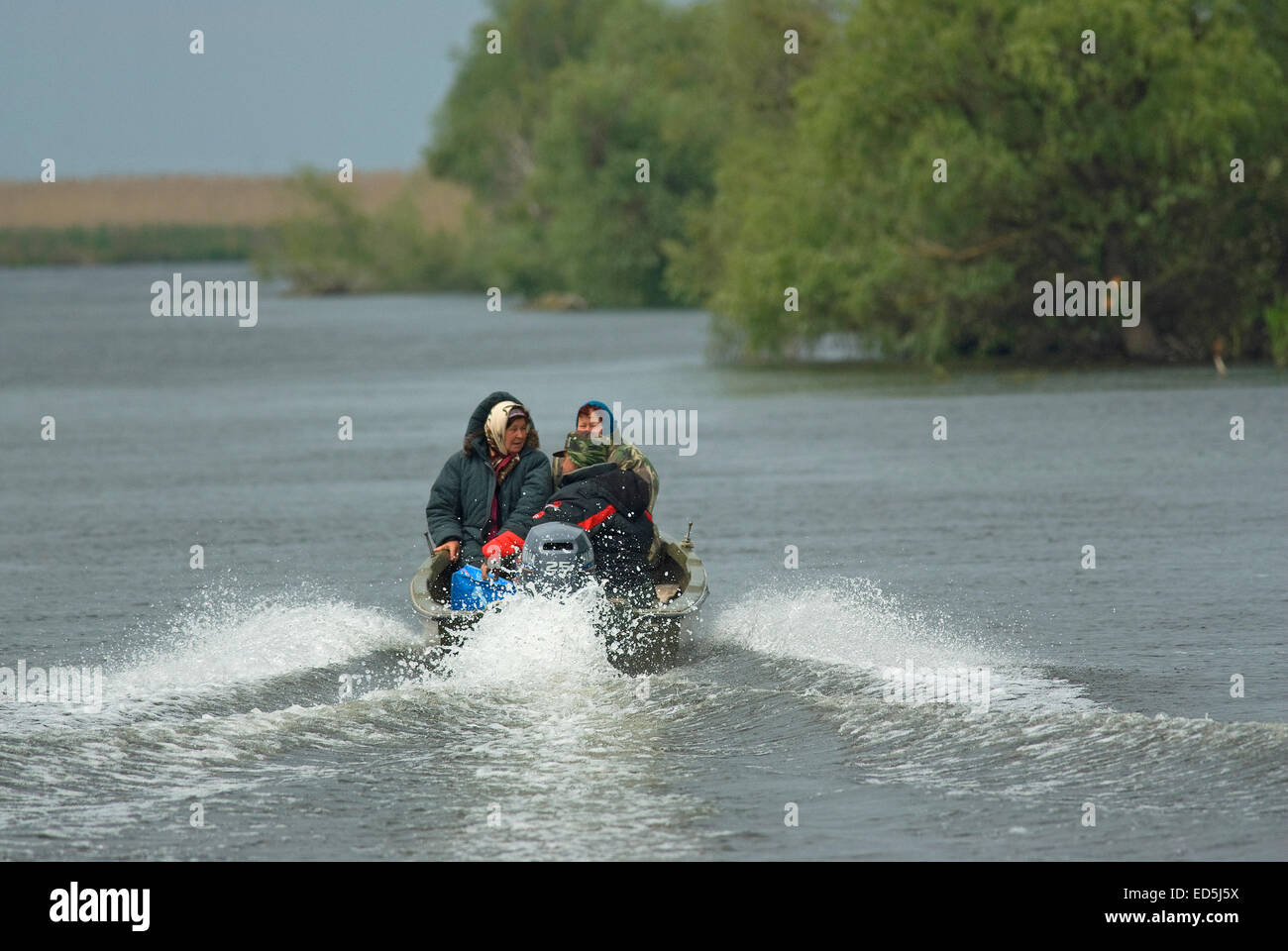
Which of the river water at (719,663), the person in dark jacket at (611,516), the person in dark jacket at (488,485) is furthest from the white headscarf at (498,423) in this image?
the river water at (719,663)

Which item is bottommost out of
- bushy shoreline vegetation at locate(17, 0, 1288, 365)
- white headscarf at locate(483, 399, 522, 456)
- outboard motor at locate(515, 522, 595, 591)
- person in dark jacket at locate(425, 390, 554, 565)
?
outboard motor at locate(515, 522, 595, 591)

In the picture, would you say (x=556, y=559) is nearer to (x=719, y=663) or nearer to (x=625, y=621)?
(x=625, y=621)

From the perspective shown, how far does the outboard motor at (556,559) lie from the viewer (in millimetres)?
12352

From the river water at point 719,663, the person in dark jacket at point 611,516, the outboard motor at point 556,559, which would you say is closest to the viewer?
the river water at point 719,663

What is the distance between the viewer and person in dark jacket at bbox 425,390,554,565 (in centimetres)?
1296

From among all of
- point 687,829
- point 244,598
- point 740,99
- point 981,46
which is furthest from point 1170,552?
point 740,99

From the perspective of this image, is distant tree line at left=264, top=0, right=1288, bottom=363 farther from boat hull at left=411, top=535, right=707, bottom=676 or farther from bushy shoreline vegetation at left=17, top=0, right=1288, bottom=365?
boat hull at left=411, top=535, right=707, bottom=676

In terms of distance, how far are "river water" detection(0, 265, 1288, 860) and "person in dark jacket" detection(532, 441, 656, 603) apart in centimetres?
64

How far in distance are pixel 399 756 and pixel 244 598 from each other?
596 cm

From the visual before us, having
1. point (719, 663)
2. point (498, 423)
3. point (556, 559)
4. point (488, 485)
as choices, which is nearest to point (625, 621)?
point (556, 559)

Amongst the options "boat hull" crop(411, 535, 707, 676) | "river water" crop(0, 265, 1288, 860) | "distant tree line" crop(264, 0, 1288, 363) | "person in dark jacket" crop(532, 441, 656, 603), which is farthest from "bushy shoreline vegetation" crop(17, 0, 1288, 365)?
"boat hull" crop(411, 535, 707, 676)

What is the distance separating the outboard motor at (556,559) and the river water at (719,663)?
19cm

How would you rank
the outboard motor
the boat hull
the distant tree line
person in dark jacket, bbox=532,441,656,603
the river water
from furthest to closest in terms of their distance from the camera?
the distant tree line
person in dark jacket, bbox=532,441,656,603
the boat hull
the outboard motor
the river water

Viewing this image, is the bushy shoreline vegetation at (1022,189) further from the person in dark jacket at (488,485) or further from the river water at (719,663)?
the person in dark jacket at (488,485)
